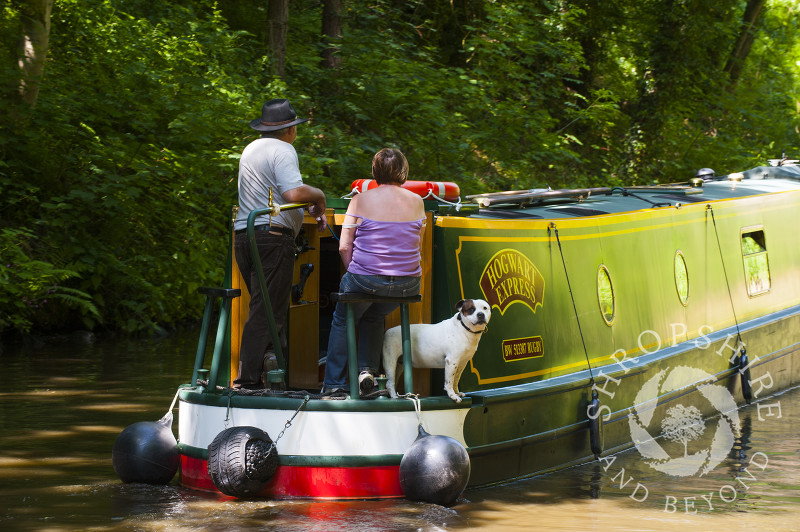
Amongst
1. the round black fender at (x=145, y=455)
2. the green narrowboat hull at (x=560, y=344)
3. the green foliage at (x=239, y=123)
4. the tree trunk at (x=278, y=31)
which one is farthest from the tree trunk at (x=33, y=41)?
the round black fender at (x=145, y=455)

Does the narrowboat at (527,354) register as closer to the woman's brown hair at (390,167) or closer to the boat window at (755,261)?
the boat window at (755,261)

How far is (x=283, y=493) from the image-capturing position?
5996 mm

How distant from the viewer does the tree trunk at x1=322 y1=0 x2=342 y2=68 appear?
17.6m

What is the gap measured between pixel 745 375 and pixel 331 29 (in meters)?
10.1

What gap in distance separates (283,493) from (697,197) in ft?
20.0

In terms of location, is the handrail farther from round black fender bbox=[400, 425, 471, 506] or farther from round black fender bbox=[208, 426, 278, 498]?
round black fender bbox=[400, 425, 471, 506]

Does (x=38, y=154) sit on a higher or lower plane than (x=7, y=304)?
higher

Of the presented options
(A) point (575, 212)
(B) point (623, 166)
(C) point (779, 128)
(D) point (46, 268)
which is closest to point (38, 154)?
(D) point (46, 268)

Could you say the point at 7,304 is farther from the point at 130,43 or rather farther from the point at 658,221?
the point at 658,221

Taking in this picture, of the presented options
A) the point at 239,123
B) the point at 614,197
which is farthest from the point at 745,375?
the point at 239,123

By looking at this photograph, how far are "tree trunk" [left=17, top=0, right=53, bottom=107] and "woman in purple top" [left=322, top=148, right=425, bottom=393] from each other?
8739mm

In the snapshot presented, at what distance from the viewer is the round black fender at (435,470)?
570 cm

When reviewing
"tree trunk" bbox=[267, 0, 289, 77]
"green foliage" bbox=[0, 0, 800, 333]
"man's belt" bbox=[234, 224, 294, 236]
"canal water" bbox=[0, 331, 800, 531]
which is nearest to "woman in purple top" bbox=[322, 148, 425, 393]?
"man's belt" bbox=[234, 224, 294, 236]

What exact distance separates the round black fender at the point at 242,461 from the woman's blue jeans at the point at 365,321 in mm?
644
